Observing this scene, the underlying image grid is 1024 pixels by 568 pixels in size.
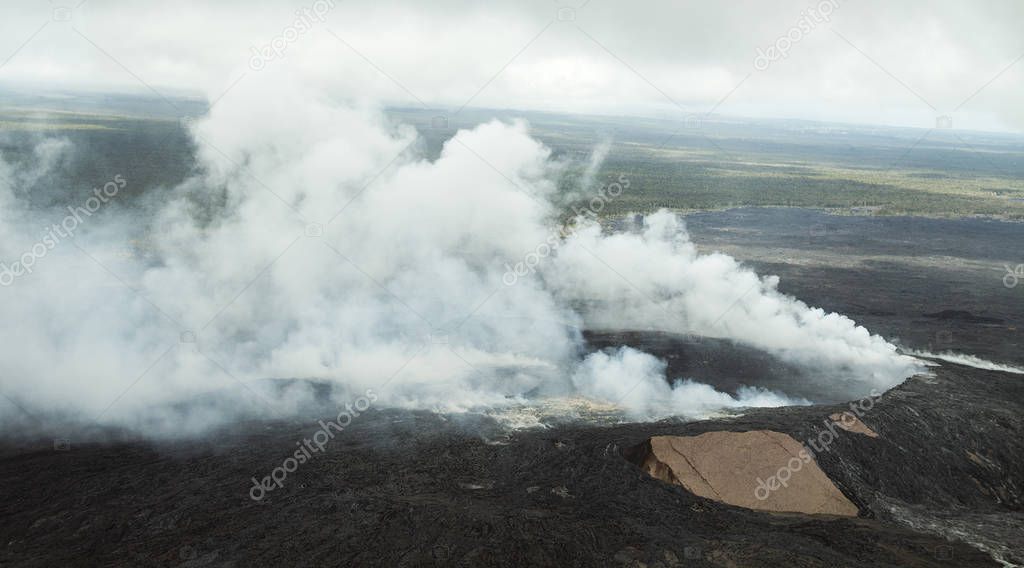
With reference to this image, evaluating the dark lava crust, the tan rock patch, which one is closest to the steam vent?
the dark lava crust

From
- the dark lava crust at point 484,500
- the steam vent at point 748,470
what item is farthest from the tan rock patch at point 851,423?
the steam vent at point 748,470

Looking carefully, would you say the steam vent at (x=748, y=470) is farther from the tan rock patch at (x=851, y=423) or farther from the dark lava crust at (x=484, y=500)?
the tan rock patch at (x=851, y=423)

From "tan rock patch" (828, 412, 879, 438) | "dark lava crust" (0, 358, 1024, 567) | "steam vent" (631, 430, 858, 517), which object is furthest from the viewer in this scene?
"tan rock patch" (828, 412, 879, 438)

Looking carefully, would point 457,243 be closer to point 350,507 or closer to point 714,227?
A: point 350,507

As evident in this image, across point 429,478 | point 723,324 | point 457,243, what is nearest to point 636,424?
point 429,478

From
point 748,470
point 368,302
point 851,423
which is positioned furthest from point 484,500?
point 368,302

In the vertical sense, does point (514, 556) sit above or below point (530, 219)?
below

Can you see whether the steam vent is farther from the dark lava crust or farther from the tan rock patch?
the tan rock patch
